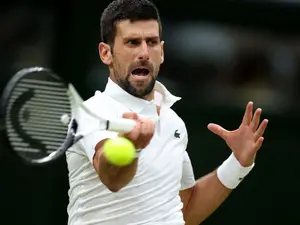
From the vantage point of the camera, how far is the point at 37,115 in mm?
3363

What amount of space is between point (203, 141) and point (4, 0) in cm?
176

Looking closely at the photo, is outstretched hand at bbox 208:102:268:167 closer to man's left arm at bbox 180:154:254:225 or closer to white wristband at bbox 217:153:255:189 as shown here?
white wristband at bbox 217:153:255:189

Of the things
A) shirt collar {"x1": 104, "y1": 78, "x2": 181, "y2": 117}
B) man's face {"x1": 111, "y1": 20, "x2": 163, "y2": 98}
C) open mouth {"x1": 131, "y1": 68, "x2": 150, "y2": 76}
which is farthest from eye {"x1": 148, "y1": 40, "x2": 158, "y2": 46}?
shirt collar {"x1": 104, "y1": 78, "x2": 181, "y2": 117}

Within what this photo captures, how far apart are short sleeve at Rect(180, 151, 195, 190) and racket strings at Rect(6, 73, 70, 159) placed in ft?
2.71

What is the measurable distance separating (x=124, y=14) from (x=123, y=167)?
747 millimetres

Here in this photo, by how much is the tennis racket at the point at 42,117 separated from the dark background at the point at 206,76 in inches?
115

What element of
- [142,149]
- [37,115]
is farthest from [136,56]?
[37,115]

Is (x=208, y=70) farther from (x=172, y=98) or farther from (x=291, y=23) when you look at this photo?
(x=172, y=98)

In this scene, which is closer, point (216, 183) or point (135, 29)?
point (135, 29)

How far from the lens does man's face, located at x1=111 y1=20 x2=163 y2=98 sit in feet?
12.0

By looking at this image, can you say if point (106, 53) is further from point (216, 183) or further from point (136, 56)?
point (216, 183)

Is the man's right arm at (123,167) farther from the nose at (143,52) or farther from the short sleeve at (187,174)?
the short sleeve at (187,174)

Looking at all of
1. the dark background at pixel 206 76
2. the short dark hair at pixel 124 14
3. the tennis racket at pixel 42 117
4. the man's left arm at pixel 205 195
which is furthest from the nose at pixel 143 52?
the dark background at pixel 206 76

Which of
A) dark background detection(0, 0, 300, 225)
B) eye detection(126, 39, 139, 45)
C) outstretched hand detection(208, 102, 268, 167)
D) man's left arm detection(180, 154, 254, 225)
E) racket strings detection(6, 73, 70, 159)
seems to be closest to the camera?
racket strings detection(6, 73, 70, 159)
